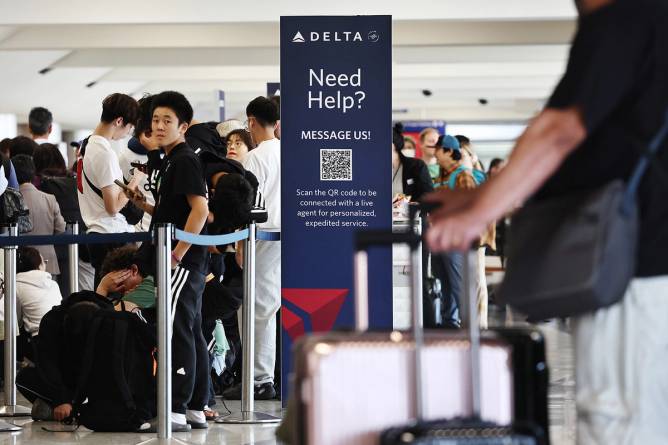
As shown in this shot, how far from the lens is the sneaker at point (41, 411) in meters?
5.34

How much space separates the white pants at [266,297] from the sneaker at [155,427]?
1150 millimetres

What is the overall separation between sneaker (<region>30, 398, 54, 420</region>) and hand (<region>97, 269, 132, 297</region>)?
1.86 ft

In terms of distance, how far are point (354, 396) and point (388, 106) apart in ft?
11.3

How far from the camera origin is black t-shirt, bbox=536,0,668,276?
2.06 meters

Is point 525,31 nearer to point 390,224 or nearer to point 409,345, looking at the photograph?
point 390,224

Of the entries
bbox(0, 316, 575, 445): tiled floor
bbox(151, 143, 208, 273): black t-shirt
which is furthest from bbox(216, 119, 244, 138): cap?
bbox(151, 143, 208, 273): black t-shirt

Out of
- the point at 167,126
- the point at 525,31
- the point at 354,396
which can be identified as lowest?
the point at 354,396

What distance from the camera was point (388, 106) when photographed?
5496mm

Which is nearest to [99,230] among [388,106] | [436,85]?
[388,106]

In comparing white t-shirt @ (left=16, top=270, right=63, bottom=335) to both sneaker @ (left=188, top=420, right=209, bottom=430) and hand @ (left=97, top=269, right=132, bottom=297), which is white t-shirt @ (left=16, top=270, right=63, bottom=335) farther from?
sneaker @ (left=188, top=420, right=209, bottom=430)

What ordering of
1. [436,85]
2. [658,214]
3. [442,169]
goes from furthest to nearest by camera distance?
[436,85]
[442,169]
[658,214]

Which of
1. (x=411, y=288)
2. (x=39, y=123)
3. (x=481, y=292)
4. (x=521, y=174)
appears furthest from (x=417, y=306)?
(x=39, y=123)

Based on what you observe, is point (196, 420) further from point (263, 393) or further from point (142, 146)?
point (142, 146)

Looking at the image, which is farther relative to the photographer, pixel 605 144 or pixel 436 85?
pixel 436 85
